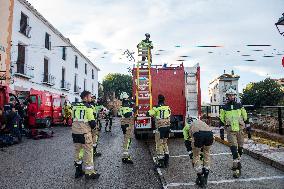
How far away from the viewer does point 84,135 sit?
21.7ft

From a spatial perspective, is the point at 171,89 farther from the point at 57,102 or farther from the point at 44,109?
the point at 57,102

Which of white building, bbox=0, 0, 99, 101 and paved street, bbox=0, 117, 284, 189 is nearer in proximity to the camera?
paved street, bbox=0, 117, 284, 189

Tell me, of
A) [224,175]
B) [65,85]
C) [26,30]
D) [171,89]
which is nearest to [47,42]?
[26,30]

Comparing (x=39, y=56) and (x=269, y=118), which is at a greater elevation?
(x=39, y=56)

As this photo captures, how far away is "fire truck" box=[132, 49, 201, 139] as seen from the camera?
12.1 meters

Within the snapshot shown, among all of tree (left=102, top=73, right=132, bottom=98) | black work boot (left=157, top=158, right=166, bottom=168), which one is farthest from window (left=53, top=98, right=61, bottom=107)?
tree (left=102, top=73, right=132, bottom=98)

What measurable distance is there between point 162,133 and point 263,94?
42942mm

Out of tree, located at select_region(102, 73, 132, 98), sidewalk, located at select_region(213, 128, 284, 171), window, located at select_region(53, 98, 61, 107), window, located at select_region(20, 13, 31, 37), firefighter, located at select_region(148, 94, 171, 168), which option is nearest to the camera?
sidewalk, located at select_region(213, 128, 284, 171)

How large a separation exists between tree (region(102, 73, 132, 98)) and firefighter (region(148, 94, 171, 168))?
5215 cm

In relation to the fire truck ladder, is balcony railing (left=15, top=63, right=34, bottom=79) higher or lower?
higher

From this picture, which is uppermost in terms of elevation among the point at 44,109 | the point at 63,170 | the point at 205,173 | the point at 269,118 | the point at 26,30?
the point at 26,30

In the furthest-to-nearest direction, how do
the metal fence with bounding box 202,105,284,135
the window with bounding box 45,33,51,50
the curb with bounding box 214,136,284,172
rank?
the window with bounding box 45,33,51,50 → the metal fence with bounding box 202,105,284,135 → the curb with bounding box 214,136,284,172

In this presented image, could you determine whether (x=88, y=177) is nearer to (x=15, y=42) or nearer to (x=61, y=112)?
(x=61, y=112)

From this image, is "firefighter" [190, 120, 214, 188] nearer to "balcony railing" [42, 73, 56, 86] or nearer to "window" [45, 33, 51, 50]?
"balcony railing" [42, 73, 56, 86]
